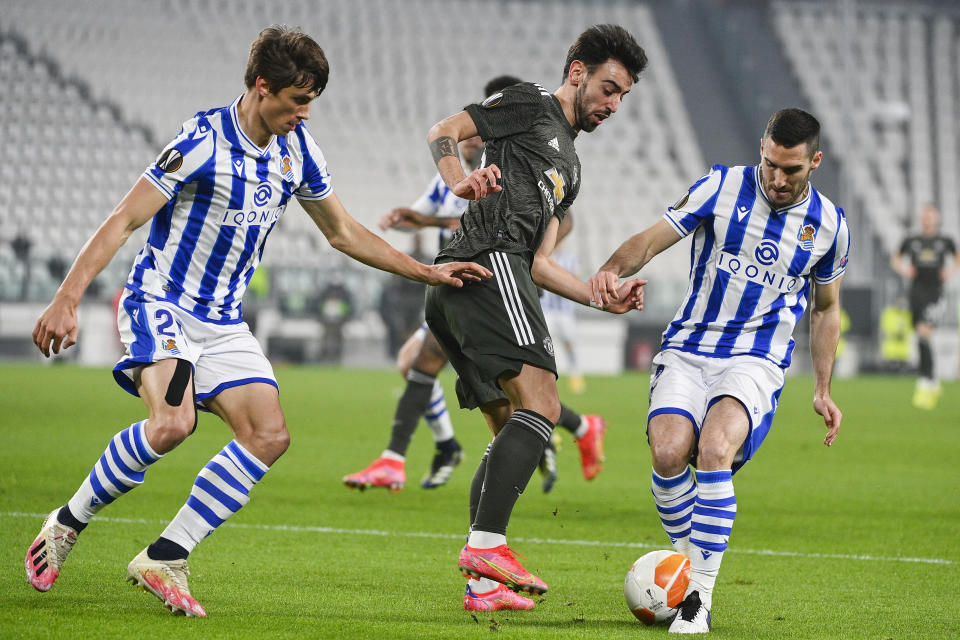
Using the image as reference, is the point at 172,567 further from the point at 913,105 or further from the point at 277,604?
the point at 913,105

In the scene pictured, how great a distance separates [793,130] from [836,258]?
A: 57 cm

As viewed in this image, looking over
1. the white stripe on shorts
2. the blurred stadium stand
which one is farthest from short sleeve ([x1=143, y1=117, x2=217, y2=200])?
the blurred stadium stand

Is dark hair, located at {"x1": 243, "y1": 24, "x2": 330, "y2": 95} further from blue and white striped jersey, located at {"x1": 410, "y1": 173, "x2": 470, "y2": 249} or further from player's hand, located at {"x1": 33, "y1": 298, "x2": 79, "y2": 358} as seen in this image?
blue and white striped jersey, located at {"x1": 410, "y1": 173, "x2": 470, "y2": 249}

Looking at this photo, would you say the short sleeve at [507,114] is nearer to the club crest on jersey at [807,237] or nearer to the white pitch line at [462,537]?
the club crest on jersey at [807,237]

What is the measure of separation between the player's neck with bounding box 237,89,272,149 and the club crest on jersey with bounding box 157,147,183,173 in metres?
0.26

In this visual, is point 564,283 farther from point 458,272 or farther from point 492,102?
point 492,102

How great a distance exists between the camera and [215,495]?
411 cm

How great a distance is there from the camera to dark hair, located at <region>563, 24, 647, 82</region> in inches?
176

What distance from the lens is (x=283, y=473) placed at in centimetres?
827

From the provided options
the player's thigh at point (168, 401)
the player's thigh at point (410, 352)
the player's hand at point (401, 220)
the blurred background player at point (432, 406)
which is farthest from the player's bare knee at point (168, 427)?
the player's thigh at point (410, 352)

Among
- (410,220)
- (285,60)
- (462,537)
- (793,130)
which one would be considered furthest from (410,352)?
(285,60)

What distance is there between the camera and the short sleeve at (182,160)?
13.3 ft

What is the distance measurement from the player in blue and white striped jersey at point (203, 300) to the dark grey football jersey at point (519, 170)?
0.19 meters

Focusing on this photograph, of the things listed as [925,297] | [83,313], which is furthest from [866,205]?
[83,313]
